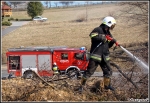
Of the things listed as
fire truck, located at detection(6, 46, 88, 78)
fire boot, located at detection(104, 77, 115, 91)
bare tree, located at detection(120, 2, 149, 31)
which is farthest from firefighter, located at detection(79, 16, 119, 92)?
bare tree, located at detection(120, 2, 149, 31)

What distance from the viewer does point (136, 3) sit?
20.5 m

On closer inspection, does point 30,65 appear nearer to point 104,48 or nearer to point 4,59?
point 4,59

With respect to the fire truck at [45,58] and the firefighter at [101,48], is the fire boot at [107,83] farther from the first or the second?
the fire truck at [45,58]

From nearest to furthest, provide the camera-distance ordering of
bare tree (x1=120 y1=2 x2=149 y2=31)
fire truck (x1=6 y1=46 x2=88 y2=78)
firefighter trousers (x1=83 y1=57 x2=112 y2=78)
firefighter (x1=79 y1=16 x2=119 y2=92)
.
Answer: firefighter (x1=79 y1=16 x2=119 y2=92)
firefighter trousers (x1=83 y1=57 x2=112 y2=78)
fire truck (x1=6 y1=46 x2=88 y2=78)
bare tree (x1=120 y1=2 x2=149 y2=31)

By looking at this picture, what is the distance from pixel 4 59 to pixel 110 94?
17.7 metres

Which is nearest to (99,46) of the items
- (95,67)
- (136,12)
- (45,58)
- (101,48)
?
(101,48)

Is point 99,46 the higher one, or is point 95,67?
point 99,46

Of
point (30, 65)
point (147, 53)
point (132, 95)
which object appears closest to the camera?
point (132, 95)

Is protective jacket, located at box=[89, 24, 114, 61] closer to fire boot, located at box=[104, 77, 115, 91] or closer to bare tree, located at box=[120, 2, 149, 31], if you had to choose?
fire boot, located at box=[104, 77, 115, 91]

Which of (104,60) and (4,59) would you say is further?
(4,59)

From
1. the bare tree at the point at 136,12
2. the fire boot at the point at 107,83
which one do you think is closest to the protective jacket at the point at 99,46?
the fire boot at the point at 107,83

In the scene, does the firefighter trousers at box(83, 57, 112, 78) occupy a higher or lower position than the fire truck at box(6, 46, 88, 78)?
higher

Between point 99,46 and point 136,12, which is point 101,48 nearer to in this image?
point 99,46

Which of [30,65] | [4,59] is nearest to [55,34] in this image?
[4,59]
